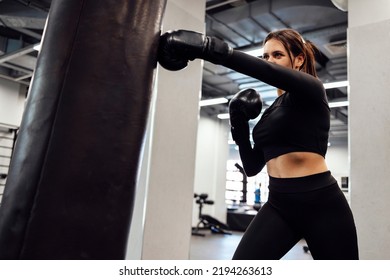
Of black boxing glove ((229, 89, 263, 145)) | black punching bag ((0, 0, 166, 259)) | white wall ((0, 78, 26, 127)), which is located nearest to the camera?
black punching bag ((0, 0, 166, 259))

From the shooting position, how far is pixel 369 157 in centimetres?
270

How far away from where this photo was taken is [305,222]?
4.01 feet

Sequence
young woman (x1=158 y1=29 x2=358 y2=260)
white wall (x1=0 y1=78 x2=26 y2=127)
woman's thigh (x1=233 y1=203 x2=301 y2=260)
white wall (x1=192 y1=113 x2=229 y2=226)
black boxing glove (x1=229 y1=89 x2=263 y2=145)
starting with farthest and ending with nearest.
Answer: white wall (x1=192 y1=113 x2=229 y2=226), white wall (x1=0 y1=78 x2=26 y2=127), black boxing glove (x1=229 y1=89 x2=263 y2=145), woman's thigh (x1=233 y1=203 x2=301 y2=260), young woman (x1=158 y1=29 x2=358 y2=260)

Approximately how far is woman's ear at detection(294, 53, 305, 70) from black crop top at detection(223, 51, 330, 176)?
0.15 m

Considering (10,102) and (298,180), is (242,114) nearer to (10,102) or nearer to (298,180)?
(298,180)

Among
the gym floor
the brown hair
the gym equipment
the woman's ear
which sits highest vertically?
the brown hair

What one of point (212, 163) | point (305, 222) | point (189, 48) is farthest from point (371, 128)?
point (212, 163)

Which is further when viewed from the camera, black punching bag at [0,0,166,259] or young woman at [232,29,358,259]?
young woman at [232,29,358,259]

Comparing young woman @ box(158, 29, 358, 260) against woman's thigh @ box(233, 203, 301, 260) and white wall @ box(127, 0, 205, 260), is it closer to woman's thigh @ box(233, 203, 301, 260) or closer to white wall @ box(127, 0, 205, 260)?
woman's thigh @ box(233, 203, 301, 260)

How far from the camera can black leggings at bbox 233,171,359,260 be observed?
1159 mm

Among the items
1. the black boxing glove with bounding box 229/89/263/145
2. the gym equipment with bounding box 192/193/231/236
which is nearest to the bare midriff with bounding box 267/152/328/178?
the black boxing glove with bounding box 229/89/263/145

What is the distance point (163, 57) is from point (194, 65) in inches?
91.5

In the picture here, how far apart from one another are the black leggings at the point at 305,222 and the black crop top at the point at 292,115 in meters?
0.12
